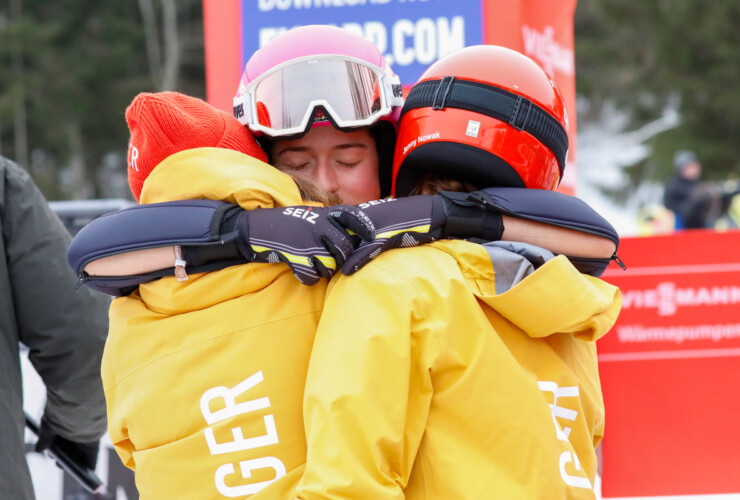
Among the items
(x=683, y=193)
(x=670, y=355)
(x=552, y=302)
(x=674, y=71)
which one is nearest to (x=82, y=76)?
(x=674, y=71)

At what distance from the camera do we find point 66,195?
23750 millimetres

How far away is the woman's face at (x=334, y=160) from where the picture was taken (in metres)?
2.37

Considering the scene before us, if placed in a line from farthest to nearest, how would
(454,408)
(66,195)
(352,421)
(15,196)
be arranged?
(66,195), (15,196), (454,408), (352,421)

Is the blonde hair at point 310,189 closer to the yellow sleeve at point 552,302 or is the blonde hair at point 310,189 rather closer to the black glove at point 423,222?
the black glove at point 423,222

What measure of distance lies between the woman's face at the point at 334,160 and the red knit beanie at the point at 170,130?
0.68 ft

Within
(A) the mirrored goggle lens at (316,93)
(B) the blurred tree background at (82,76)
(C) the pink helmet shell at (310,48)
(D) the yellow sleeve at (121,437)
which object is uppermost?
(C) the pink helmet shell at (310,48)

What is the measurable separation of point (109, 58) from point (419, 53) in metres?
21.9

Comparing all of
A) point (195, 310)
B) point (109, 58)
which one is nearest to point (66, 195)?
point (109, 58)

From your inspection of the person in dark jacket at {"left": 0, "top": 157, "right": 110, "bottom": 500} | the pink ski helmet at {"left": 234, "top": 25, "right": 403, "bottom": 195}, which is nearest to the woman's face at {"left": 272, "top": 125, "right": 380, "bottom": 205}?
the pink ski helmet at {"left": 234, "top": 25, "right": 403, "bottom": 195}

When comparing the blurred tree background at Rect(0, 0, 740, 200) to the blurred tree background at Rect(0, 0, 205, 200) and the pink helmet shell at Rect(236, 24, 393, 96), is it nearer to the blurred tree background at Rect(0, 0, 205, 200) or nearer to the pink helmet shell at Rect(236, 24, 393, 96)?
the blurred tree background at Rect(0, 0, 205, 200)

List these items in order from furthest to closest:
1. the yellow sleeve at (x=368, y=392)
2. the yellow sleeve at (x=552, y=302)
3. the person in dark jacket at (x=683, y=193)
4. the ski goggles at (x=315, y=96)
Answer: the person in dark jacket at (x=683, y=193)
the ski goggles at (x=315, y=96)
the yellow sleeve at (x=552, y=302)
the yellow sleeve at (x=368, y=392)

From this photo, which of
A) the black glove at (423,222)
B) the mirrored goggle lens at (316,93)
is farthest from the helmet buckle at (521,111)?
the mirrored goggle lens at (316,93)

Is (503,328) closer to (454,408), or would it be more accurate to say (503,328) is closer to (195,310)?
(454,408)

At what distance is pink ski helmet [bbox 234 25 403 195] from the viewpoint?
2268mm
